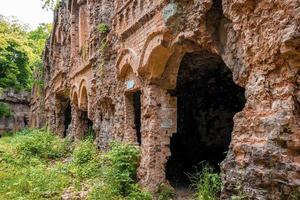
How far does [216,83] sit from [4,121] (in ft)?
72.2

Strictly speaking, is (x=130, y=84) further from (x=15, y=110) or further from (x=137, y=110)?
(x=15, y=110)

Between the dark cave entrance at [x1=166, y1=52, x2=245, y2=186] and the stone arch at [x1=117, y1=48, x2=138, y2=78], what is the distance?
61.0 inches

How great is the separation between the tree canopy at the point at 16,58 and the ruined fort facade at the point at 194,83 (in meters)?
9.07

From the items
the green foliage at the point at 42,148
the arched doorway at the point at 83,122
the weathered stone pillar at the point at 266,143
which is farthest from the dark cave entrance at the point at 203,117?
the weathered stone pillar at the point at 266,143

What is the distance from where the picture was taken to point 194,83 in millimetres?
10422

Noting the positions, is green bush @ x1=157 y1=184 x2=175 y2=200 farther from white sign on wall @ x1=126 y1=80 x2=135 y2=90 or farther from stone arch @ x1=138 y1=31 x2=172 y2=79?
white sign on wall @ x1=126 y1=80 x2=135 y2=90

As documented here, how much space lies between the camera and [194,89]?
10.7 m

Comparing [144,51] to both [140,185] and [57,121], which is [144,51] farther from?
[57,121]

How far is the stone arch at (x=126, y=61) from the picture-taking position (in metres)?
8.19

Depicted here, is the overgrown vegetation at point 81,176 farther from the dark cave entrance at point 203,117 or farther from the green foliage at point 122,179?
the dark cave entrance at point 203,117

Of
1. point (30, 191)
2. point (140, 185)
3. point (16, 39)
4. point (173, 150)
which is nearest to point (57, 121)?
point (16, 39)

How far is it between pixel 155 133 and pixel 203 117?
3.86 m

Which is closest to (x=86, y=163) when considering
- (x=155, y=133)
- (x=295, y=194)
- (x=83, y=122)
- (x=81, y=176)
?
(x=81, y=176)

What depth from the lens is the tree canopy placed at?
24406 millimetres
